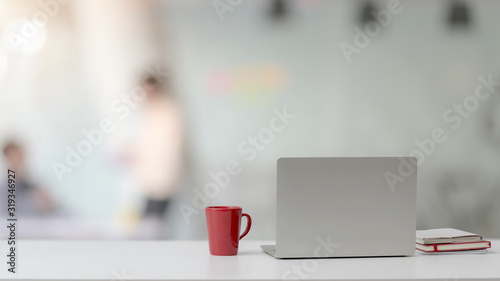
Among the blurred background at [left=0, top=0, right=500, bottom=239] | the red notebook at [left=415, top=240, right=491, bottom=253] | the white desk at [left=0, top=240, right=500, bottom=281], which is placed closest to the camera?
the white desk at [left=0, top=240, right=500, bottom=281]

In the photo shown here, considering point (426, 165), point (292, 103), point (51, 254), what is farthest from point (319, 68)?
point (51, 254)

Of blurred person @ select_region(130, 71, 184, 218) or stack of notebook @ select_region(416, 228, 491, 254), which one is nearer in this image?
stack of notebook @ select_region(416, 228, 491, 254)

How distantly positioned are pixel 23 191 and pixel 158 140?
467 millimetres

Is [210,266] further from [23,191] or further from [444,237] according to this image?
[23,191]

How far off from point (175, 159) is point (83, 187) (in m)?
0.31

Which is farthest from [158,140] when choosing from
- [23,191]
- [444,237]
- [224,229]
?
[444,237]

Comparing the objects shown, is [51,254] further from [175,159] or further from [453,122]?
[453,122]

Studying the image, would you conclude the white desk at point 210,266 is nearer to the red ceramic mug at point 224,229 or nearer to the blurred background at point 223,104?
the red ceramic mug at point 224,229

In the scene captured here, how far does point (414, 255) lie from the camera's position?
164cm

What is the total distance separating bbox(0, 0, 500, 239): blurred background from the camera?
81.9 inches

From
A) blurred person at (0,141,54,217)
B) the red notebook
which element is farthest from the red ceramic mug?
blurred person at (0,141,54,217)

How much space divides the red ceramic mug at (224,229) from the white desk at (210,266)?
28mm

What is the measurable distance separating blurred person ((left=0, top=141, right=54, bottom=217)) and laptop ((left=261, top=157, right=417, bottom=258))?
0.89 metres

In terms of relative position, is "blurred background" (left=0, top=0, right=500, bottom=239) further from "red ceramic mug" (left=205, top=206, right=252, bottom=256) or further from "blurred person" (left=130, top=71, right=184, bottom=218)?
"red ceramic mug" (left=205, top=206, right=252, bottom=256)
